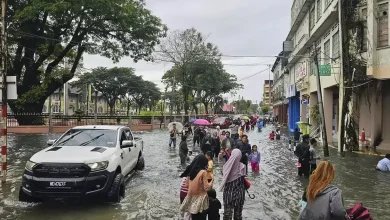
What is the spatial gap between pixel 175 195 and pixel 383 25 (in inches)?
553

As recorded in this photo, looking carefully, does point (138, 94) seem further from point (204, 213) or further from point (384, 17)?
point (204, 213)

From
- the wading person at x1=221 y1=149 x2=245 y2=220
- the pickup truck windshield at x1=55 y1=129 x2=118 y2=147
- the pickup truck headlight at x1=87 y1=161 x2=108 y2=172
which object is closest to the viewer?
the wading person at x1=221 y1=149 x2=245 y2=220

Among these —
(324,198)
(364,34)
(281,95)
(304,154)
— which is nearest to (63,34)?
(364,34)

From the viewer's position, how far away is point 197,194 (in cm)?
626

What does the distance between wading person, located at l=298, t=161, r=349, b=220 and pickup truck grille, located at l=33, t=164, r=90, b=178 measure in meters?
5.14

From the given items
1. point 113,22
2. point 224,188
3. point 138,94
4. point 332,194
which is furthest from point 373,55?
point 138,94

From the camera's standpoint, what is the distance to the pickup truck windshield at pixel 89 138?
9570mm

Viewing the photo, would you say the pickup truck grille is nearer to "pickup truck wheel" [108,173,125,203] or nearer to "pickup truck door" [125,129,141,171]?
"pickup truck wheel" [108,173,125,203]

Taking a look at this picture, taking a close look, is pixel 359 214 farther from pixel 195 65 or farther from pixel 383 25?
pixel 195 65

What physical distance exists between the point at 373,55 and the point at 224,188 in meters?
14.8

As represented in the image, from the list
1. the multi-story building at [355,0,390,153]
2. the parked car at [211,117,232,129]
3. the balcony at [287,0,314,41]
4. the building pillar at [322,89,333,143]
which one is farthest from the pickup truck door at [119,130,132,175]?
the balcony at [287,0,314,41]

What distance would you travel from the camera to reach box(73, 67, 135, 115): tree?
70.5 m

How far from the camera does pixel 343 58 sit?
19.5 metres

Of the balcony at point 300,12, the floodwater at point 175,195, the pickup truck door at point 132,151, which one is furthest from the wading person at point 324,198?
the balcony at point 300,12
